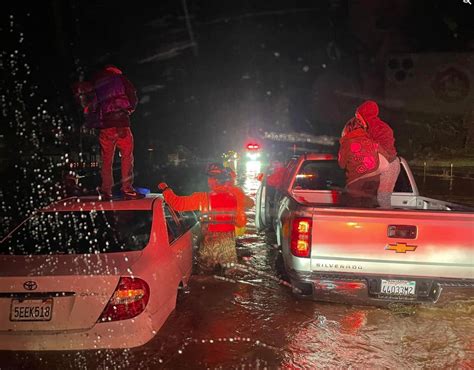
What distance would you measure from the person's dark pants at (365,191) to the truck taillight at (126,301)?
10.7 feet

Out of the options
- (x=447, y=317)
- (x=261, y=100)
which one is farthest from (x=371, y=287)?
(x=261, y=100)

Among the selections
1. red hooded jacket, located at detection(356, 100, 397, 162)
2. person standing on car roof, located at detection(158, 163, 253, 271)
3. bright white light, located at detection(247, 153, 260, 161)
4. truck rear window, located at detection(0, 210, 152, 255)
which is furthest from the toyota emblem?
bright white light, located at detection(247, 153, 260, 161)

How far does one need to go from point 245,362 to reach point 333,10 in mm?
50129

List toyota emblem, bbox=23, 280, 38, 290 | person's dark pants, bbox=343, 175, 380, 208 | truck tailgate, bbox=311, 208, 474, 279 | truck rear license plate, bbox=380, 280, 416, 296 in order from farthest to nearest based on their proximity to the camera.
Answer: person's dark pants, bbox=343, 175, 380, 208 < truck rear license plate, bbox=380, 280, 416, 296 < truck tailgate, bbox=311, 208, 474, 279 < toyota emblem, bbox=23, 280, 38, 290

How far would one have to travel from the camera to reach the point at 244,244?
28.6 ft

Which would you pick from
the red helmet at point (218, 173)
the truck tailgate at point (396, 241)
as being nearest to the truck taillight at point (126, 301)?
the truck tailgate at point (396, 241)

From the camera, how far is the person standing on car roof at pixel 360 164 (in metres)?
5.70

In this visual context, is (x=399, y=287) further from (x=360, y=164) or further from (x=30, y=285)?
(x=30, y=285)

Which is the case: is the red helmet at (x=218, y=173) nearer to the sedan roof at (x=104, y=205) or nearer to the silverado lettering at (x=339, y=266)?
the sedan roof at (x=104, y=205)

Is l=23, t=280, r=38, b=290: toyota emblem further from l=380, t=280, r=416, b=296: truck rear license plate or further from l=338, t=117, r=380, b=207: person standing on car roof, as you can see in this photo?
l=338, t=117, r=380, b=207: person standing on car roof

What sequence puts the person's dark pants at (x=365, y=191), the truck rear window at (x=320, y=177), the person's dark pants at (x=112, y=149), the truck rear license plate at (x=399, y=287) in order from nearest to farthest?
the truck rear license plate at (x=399, y=287) < the person's dark pants at (x=112, y=149) < the person's dark pants at (x=365, y=191) < the truck rear window at (x=320, y=177)

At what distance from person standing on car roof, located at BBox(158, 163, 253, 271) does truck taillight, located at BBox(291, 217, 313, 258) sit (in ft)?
5.66

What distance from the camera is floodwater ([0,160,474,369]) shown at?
391 centimetres

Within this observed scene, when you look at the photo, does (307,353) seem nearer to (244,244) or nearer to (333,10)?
(244,244)
